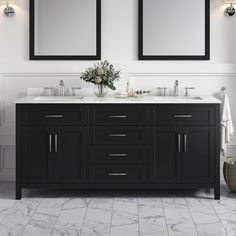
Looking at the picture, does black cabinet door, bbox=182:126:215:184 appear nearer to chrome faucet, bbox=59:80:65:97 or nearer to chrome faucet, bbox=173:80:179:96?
Result: chrome faucet, bbox=173:80:179:96

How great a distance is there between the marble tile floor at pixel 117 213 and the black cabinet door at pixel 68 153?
0.59ft

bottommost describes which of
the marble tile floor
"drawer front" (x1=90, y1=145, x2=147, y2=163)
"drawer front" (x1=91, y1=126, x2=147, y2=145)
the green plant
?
the marble tile floor

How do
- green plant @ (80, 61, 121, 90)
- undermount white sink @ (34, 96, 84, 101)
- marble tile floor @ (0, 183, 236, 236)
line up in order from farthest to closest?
green plant @ (80, 61, 121, 90), undermount white sink @ (34, 96, 84, 101), marble tile floor @ (0, 183, 236, 236)

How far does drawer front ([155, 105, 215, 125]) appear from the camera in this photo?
4.72 meters

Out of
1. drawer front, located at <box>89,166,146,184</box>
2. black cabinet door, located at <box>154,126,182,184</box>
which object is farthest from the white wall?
drawer front, located at <box>89,166,146,184</box>

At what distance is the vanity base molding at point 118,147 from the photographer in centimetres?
472

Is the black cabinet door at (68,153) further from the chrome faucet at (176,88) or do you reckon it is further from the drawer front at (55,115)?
the chrome faucet at (176,88)

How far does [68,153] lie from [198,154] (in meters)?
1.04

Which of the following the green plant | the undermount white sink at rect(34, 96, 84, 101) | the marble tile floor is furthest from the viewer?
the green plant

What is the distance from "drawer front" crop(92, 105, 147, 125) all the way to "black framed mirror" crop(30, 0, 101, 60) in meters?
0.75

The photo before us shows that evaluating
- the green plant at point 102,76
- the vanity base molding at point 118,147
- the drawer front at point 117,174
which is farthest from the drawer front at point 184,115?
the green plant at point 102,76

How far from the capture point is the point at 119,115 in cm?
473

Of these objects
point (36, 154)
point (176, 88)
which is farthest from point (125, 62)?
point (36, 154)

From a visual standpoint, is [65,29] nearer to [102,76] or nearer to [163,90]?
[102,76]
